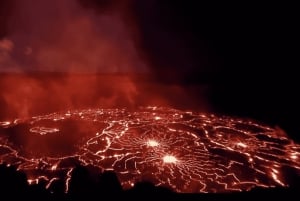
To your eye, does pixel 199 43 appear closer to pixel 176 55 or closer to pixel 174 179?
pixel 176 55

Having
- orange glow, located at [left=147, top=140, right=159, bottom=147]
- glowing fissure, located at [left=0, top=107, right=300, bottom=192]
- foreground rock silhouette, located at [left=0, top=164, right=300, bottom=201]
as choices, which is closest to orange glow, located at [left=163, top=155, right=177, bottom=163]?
glowing fissure, located at [left=0, top=107, right=300, bottom=192]

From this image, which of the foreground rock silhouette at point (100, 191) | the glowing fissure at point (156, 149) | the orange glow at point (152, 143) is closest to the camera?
the foreground rock silhouette at point (100, 191)

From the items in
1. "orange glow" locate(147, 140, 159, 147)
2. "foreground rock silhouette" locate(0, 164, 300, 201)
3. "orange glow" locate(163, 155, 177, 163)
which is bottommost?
"foreground rock silhouette" locate(0, 164, 300, 201)

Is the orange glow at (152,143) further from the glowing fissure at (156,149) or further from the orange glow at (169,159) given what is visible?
the orange glow at (169,159)

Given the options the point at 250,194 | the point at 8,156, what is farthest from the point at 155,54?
the point at 250,194

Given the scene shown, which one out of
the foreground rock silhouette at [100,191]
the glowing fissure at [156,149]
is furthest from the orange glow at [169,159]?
the foreground rock silhouette at [100,191]

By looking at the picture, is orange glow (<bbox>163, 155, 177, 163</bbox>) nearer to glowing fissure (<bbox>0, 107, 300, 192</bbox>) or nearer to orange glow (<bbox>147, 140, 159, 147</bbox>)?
glowing fissure (<bbox>0, 107, 300, 192</bbox>)

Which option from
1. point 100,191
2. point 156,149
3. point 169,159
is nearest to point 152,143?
point 156,149
